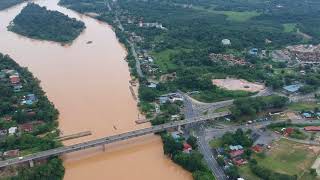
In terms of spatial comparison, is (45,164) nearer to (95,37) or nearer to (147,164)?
(147,164)

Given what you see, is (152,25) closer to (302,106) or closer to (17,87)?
(17,87)

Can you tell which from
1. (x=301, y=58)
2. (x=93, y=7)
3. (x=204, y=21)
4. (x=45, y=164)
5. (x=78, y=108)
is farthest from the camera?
(x=93, y=7)

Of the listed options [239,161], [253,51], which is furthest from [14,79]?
[253,51]

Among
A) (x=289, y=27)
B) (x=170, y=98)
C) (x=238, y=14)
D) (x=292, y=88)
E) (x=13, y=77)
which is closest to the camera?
(x=170, y=98)

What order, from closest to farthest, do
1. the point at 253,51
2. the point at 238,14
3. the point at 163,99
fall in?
the point at 163,99
the point at 253,51
the point at 238,14

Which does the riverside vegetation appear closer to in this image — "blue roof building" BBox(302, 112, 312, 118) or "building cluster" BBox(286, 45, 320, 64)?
"building cluster" BBox(286, 45, 320, 64)

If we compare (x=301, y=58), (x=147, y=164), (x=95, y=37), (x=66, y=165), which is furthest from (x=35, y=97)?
(x=301, y=58)

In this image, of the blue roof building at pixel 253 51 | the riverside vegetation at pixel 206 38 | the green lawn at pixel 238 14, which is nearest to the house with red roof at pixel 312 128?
the riverside vegetation at pixel 206 38
